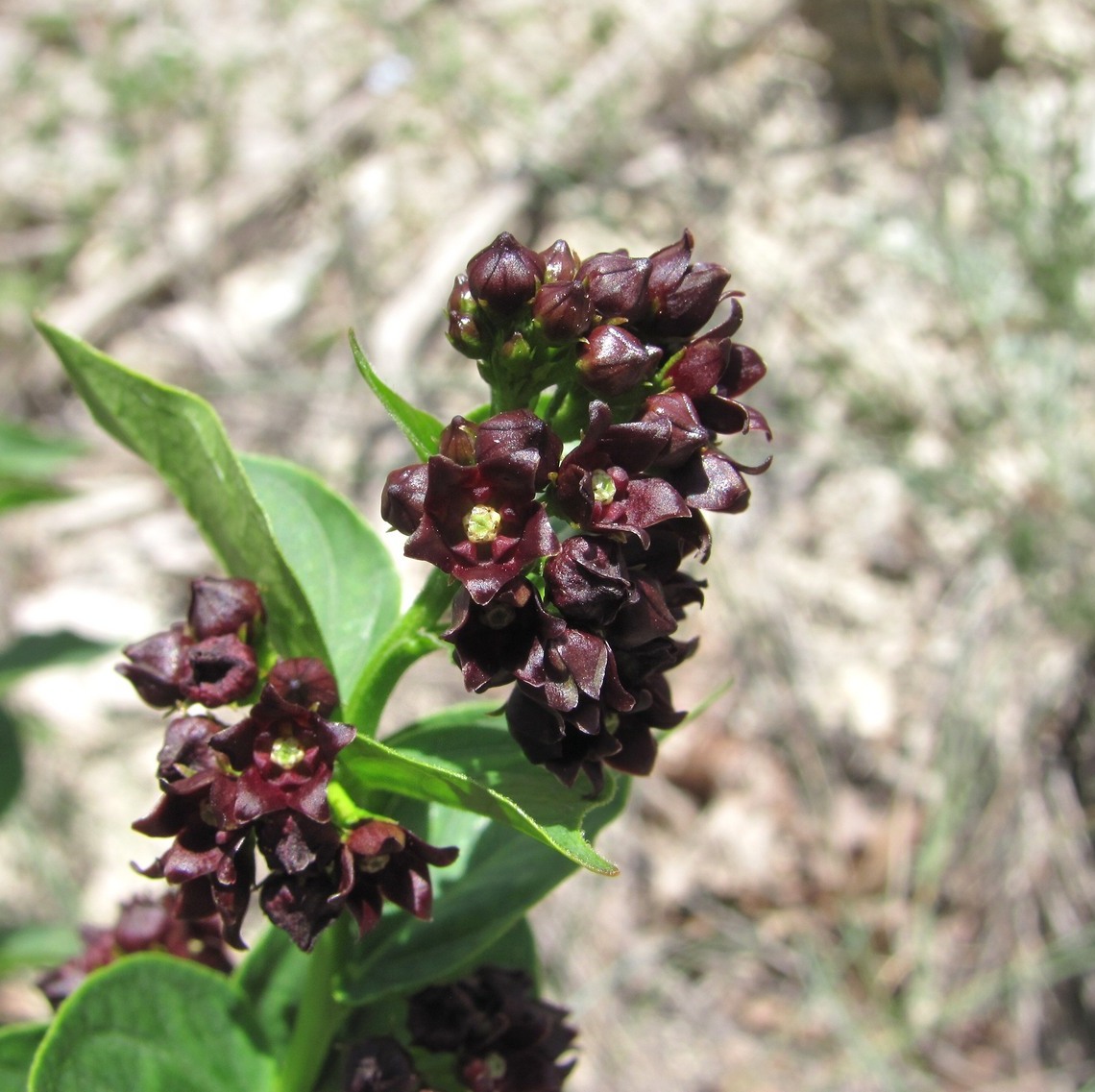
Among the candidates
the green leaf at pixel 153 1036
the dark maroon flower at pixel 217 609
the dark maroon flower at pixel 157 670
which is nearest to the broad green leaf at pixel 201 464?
the dark maroon flower at pixel 217 609

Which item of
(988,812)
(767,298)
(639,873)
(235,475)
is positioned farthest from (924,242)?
(235,475)

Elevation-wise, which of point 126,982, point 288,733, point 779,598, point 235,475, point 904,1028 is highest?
point 779,598

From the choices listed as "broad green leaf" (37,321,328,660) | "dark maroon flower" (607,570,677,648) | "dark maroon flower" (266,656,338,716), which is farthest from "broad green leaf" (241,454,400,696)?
"dark maroon flower" (607,570,677,648)

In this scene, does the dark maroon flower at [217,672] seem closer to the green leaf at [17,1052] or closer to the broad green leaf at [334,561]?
the broad green leaf at [334,561]

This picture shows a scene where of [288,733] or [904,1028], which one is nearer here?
[288,733]

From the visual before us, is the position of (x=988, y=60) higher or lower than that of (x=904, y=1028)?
higher

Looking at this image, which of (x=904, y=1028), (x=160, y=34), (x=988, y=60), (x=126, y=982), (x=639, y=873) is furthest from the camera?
(x=160, y=34)

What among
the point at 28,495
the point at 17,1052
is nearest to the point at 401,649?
the point at 17,1052

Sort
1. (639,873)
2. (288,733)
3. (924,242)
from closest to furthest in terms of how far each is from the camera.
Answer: (288,733)
(639,873)
(924,242)

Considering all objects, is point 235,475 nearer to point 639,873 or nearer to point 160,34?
point 639,873
